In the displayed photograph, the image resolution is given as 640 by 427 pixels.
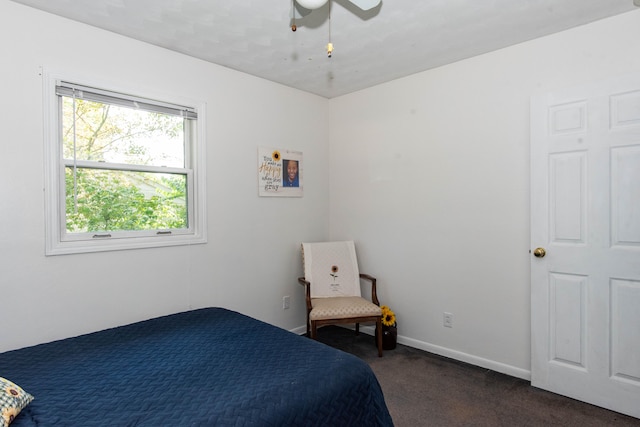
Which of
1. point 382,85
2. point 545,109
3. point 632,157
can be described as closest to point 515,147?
point 545,109

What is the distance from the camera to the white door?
2.24 metres

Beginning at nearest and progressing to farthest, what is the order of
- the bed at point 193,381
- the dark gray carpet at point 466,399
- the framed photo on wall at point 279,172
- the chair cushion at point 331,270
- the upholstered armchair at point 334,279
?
the bed at point 193,381 < the dark gray carpet at point 466,399 < the upholstered armchair at point 334,279 < the framed photo on wall at point 279,172 < the chair cushion at point 331,270

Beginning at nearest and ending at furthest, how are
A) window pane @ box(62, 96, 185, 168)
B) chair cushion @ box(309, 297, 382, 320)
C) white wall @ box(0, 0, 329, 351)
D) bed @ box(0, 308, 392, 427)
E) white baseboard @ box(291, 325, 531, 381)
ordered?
bed @ box(0, 308, 392, 427) → white wall @ box(0, 0, 329, 351) → window pane @ box(62, 96, 185, 168) → white baseboard @ box(291, 325, 531, 381) → chair cushion @ box(309, 297, 382, 320)

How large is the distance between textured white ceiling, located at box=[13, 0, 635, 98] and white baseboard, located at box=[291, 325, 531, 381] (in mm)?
2405

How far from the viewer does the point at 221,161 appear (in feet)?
10.0

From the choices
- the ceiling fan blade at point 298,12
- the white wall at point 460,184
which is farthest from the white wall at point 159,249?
the ceiling fan blade at point 298,12

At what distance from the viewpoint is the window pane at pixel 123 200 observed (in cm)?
240

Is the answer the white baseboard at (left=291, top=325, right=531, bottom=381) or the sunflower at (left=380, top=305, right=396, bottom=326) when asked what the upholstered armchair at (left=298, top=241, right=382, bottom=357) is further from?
the white baseboard at (left=291, top=325, right=531, bottom=381)

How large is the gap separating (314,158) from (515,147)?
6.15ft

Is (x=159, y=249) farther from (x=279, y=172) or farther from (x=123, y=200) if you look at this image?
(x=279, y=172)

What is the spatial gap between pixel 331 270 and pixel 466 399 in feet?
5.10

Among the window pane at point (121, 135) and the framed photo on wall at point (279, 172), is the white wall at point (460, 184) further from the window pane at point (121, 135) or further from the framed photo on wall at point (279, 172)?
the window pane at point (121, 135)

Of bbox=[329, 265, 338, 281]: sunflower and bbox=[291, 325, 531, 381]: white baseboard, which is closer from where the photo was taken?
bbox=[291, 325, 531, 381]: white baseboard

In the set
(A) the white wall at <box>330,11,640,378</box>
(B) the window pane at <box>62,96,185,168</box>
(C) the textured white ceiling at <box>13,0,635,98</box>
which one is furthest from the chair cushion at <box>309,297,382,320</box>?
(C) the textured white ceiling at <box>13,0,635,98</box>
